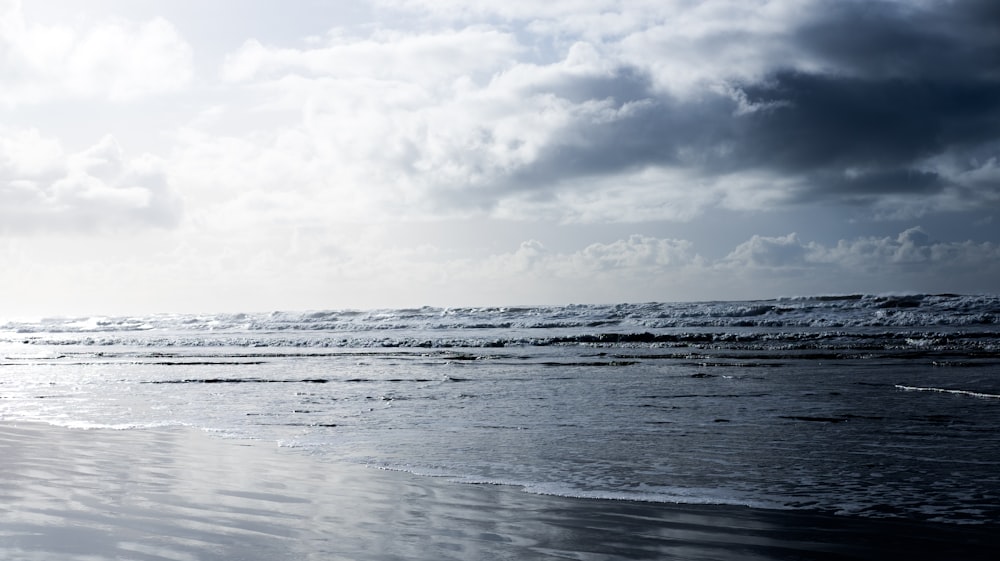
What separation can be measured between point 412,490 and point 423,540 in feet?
5.39

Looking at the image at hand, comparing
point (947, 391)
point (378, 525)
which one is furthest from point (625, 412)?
point (378, 525)

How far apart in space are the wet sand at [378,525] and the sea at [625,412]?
19.2 inches

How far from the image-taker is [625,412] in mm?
11289

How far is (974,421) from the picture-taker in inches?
380

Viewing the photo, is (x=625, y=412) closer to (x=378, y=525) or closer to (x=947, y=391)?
(x=947, y=391)

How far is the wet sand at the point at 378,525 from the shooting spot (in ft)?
14.7

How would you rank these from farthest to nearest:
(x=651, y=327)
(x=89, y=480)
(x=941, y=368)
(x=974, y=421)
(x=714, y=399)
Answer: (x=651, y=327) → (x=941, y=368) → (x=714, y=399) → (x=974, y=421) → (x=89, y=480)

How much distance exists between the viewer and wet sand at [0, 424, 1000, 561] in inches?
177

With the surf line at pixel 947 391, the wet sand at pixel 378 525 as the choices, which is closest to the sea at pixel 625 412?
the surf line at pixel 947 391

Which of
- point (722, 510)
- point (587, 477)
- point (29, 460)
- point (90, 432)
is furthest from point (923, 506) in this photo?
point (90, 432)

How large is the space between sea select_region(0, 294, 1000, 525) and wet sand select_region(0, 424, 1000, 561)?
488 mm

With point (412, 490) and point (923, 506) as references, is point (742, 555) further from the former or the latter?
point (412, 490)

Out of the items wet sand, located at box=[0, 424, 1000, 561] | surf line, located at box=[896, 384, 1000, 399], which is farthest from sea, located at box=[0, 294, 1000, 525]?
wet sand, located at box=[0, 424, 1000, 561]

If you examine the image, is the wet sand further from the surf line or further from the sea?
the surf line
